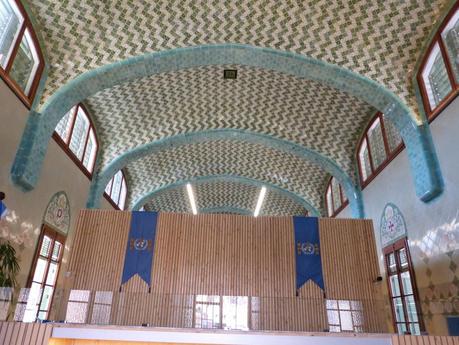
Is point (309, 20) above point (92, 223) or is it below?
above

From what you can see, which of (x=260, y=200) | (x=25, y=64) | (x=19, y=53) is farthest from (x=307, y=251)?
(x=260, y=200)

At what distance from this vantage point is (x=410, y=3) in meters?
A: 6.44

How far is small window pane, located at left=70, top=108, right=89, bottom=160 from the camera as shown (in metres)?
9.01

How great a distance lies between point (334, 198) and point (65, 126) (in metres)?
8.49

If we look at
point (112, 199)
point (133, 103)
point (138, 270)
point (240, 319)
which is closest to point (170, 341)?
point (240, 319)

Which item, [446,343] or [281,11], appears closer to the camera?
[446,343]

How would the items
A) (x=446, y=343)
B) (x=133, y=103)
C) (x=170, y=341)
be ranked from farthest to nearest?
(x=133, y=103) < (x=170, y=341) < (x=446, y=343)

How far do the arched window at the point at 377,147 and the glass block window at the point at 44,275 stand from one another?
764 cm

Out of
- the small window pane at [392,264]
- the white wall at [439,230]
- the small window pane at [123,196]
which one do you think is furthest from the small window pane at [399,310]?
the small window pane at [123,196]

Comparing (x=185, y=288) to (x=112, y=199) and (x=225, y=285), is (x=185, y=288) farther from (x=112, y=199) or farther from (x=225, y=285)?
(x=112, y=199)

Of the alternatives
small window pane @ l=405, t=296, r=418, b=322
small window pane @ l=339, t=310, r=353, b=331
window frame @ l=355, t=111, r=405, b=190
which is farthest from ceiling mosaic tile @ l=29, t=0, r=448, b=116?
small window pane @ l=339, t=310, r=353, b=331

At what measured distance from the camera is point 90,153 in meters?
10.0

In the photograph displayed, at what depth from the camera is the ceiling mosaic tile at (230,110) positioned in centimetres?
942

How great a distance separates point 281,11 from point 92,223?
6148 mm
